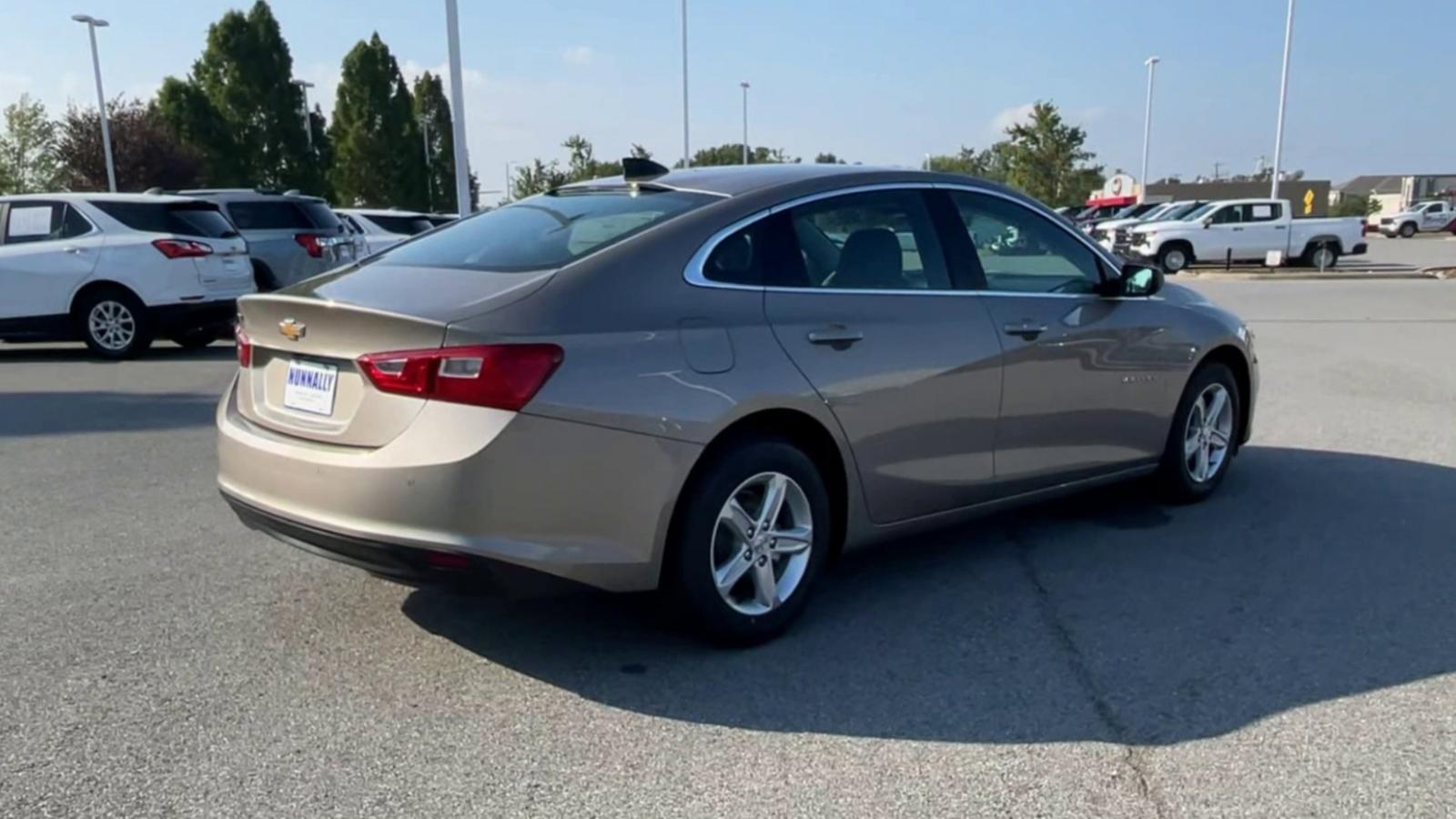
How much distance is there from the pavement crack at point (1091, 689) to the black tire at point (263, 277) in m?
12.4

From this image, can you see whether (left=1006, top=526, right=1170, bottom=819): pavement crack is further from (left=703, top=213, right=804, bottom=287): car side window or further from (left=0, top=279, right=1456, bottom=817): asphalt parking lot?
(left=703, top=213, right=804, bottom=287): car side window

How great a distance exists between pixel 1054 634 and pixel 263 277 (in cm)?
1333

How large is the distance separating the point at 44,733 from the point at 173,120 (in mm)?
44461

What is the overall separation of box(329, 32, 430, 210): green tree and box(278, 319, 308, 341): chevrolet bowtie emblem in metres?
46.9

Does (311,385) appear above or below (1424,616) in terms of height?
above

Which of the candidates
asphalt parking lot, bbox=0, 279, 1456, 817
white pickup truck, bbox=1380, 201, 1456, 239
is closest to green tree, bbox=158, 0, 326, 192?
asphalt parking lot, bbox=0, 279, 1456, 817

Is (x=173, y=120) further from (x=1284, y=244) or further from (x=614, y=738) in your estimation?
(x=614, y=738)

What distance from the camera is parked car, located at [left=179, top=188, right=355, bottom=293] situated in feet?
48.6

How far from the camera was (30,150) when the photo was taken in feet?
124

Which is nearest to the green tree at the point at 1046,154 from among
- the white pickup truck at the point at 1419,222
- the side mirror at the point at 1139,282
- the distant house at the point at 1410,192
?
the white pickup truck at the point at 1419,222

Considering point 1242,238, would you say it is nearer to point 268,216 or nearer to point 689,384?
point 268,216

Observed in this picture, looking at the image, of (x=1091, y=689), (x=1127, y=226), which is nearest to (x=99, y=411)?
(x=1091, y=689)

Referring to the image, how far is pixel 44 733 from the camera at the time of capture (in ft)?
10.7

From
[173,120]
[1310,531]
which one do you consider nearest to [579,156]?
[173,120]
